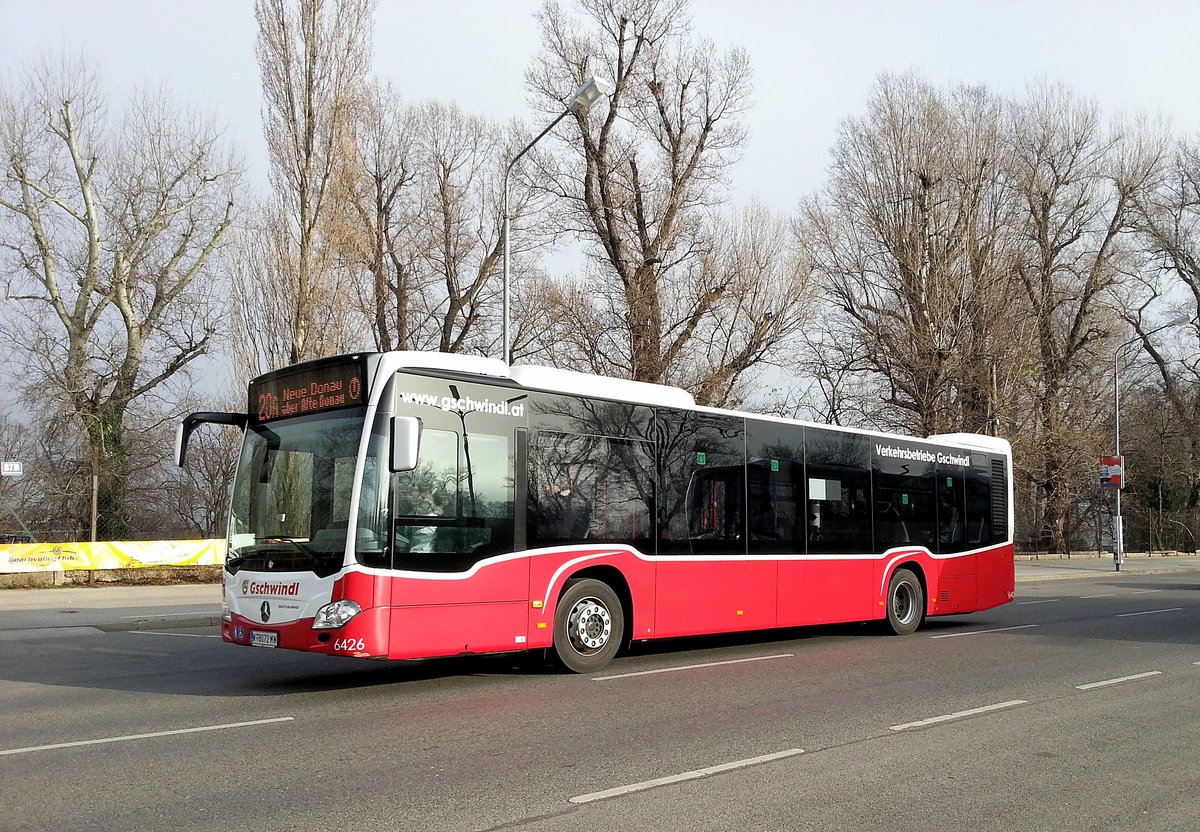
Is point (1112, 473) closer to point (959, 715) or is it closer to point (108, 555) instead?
point (108, 555)

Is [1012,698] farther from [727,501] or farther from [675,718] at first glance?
[727,501]

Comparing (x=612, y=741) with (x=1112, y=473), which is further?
(x=1112, y=473)

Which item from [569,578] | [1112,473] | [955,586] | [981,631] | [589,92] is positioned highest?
[589,92]

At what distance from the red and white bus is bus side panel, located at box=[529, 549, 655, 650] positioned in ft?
0.07

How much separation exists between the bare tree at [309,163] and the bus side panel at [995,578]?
1754 centimetres

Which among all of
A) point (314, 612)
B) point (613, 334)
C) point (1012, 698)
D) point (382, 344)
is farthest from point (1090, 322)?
point (314, 612)

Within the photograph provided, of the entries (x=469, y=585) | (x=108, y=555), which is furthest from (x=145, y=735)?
(x=108, y=555)

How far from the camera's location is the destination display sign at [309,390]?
9.99 m

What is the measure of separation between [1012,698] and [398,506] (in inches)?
228

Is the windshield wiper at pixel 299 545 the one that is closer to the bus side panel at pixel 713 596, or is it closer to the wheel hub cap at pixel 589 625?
the wheel hub cap at pixel 589 625

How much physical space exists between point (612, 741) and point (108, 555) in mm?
20689

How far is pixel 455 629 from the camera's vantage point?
10.0m

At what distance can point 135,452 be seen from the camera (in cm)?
3756

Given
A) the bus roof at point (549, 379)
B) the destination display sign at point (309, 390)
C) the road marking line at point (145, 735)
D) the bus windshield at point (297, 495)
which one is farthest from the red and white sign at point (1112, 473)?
the road marking line at point (145, 735)
